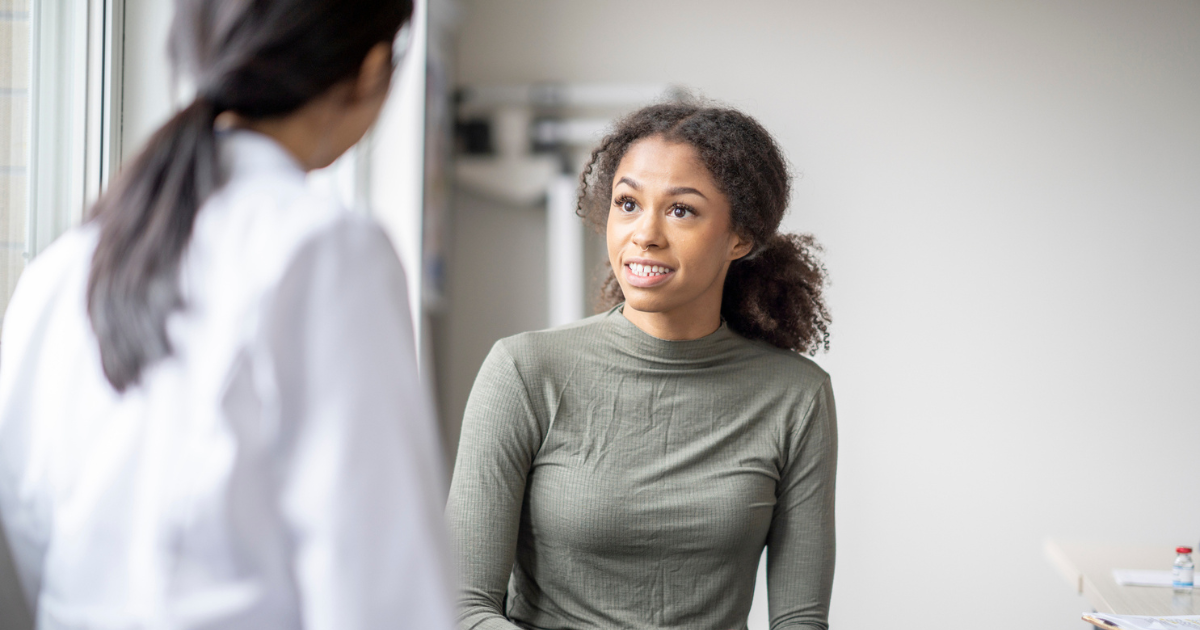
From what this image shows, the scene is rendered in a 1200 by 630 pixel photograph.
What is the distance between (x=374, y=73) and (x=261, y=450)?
0.84 feet

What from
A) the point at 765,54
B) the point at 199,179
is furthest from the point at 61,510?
the point at 765,54

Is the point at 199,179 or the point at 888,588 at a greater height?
the point at 199,179

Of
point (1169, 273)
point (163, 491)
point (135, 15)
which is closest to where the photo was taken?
point (163, 491)

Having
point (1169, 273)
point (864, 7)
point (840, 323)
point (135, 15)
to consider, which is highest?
point (864, 7)

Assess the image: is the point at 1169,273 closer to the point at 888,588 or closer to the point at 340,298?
Result: the point at 888,588

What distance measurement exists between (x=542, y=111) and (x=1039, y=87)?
4.78 ft

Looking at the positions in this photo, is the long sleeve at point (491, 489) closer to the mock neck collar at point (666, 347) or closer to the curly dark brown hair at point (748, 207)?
the mock neck collar at point (666, 347)

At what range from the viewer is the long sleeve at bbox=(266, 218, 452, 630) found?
53cm

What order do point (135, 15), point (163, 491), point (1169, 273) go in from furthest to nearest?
1. point (1169, 273)
2. point (135, 15)
3. point (163, 491)

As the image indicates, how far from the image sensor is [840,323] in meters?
2.73

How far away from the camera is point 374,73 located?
0.61 metres

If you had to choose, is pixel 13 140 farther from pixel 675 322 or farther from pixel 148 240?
pixel 675 322

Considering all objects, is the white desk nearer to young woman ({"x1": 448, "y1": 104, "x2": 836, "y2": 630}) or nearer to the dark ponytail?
young woman ({"x1": 448, "y1": 104, "x2": 836, "y2": 630})

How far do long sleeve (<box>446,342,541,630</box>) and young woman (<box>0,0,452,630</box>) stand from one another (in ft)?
2.01
